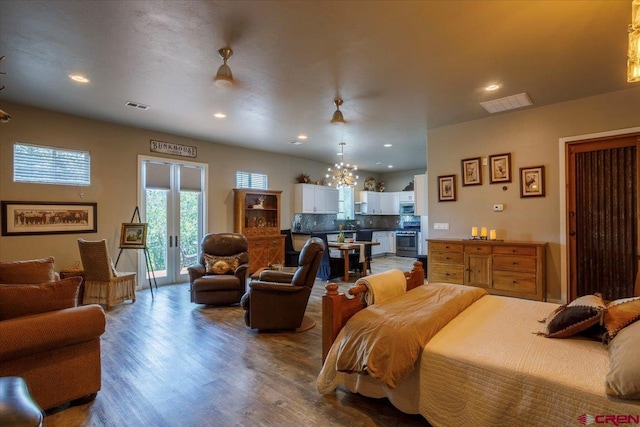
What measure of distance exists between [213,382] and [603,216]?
5.11 metres

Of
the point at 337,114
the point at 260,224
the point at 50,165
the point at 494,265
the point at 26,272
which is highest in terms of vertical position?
the point at 337,114

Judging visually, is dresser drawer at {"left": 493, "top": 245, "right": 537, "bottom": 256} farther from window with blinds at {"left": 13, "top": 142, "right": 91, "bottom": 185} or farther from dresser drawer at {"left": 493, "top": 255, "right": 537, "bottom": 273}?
window with blinds at {"left": 13, "top": 142, "right": 91, "bottom": 185}

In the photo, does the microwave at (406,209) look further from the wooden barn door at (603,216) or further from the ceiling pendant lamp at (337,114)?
the ceiling pendant lamp at (337,114)

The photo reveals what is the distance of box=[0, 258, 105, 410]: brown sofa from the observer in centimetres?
200

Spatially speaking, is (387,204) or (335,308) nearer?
(335,308)

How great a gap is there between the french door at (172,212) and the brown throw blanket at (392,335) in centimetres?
502

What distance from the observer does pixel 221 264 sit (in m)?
4.99

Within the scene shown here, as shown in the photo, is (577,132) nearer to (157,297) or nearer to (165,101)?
(165,101)

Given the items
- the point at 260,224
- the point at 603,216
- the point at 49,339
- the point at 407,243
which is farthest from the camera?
the point at 407,243

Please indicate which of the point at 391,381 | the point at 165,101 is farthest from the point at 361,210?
the point at 391,381

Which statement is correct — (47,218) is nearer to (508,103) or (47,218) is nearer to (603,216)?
(508,103)

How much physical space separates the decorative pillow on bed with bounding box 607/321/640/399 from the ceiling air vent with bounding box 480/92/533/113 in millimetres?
3544

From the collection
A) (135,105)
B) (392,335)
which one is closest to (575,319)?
(392,335)

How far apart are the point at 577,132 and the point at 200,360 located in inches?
215
